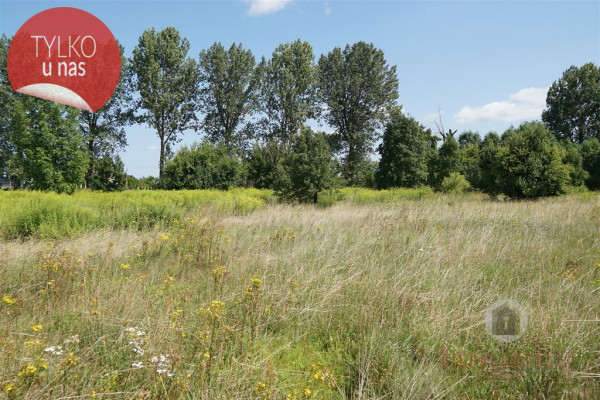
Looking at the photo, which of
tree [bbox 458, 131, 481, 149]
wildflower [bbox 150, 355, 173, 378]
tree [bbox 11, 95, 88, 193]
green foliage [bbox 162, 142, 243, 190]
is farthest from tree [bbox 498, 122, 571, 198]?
tree [bbox 458, 131, 481, 149]

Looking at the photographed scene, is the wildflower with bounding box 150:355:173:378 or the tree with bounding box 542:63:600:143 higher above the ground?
the tree with bounding box 542:63:600:143

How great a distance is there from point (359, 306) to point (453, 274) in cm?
144

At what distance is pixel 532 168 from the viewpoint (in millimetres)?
15125

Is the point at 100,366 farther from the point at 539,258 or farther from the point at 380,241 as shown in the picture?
the point at 539,258

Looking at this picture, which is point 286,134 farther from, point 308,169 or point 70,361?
point 70,361

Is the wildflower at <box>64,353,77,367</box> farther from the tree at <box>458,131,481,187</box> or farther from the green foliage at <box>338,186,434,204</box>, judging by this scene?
the tree at <box>458,131,481,187</box>

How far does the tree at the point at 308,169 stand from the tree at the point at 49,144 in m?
11.6

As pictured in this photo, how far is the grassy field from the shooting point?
220 cm

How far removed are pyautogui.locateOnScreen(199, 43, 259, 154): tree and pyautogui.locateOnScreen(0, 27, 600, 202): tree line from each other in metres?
0.09

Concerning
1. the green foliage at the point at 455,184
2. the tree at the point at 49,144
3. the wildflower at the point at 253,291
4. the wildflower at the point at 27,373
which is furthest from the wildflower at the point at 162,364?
the tree at the point at 49,144

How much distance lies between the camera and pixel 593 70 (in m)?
35.3

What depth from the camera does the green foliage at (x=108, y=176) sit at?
2347 cm

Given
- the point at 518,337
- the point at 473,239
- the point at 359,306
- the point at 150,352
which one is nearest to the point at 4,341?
the point at 150,352
